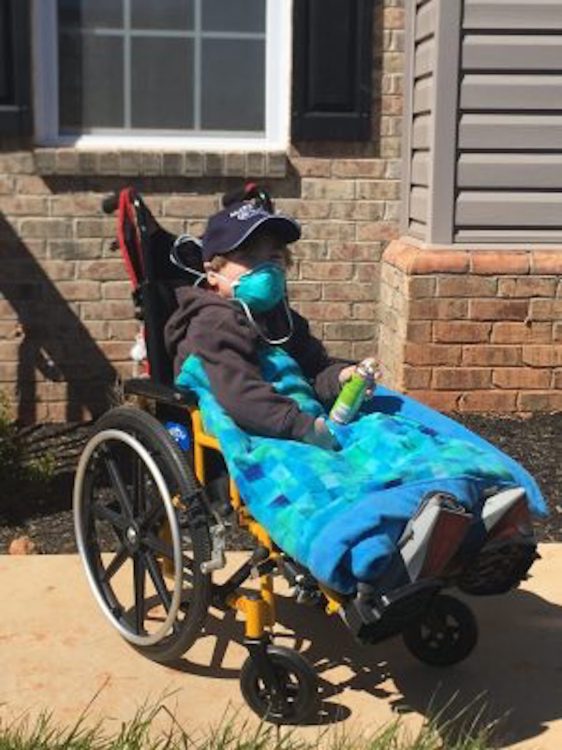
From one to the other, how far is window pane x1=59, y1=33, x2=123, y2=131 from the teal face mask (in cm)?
316

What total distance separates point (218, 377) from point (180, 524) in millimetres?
424

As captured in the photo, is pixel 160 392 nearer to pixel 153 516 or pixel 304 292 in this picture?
pixel 153 516

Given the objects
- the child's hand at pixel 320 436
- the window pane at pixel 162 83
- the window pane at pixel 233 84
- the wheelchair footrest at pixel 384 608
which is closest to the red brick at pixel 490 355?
the window pane at pixel 233 84

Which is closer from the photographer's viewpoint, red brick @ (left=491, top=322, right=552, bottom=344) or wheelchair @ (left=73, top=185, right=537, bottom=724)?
wheelchair @ (left=73, top=185, right=537, bottom=724)

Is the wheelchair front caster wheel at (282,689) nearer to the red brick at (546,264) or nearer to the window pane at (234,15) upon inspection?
the red brick at (546,264)

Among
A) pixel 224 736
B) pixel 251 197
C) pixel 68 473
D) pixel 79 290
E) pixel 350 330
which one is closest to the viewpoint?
pixel 224 736

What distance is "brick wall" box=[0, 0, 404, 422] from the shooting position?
234 inches

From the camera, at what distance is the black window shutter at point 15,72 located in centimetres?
575

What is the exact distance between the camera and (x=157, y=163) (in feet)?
19.5

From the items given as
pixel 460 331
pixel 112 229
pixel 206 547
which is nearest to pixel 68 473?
pixel 112 229

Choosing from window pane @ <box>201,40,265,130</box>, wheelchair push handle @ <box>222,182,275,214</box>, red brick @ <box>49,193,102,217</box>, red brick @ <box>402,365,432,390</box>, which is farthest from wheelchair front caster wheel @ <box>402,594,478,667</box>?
window pane @ <box>201,40,265,130</box>

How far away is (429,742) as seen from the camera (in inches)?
106

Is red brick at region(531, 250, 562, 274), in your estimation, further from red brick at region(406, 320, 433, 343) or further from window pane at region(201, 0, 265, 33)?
window pane at region(201, 0, 265, 33)

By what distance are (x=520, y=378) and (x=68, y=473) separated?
242 cm
